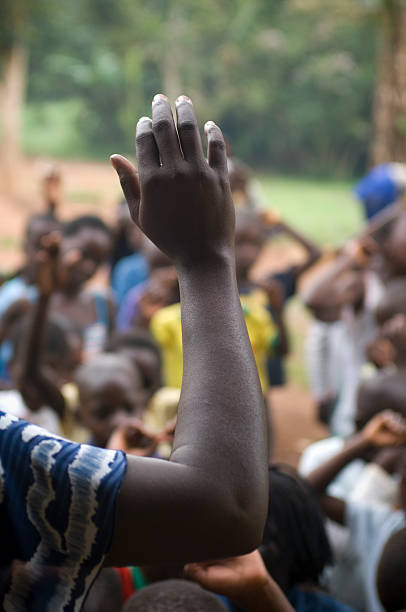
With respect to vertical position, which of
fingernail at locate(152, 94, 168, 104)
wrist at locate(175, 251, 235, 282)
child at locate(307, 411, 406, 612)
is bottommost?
child at locate(307, 411, 406, 612)

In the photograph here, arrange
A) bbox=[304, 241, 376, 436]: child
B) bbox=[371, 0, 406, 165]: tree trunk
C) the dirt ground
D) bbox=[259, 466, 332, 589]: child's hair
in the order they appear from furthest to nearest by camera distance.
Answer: bbox=[371, 0, 406, 165]: tree trunk, the dirt ground, bbox=[304, 241, 376, 436]: child, bbox=[259, 466, 332, 589]: child's hair

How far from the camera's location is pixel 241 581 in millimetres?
1152

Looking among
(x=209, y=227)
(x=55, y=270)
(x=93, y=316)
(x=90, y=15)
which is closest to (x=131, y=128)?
(x=90, y=15)

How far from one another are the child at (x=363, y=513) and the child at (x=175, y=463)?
1.27m

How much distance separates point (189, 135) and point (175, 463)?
40cm

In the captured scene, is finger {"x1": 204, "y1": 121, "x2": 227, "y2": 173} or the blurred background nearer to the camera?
finger {"x1": 204, "y1": 121, "x2": 227, "y2": 173}

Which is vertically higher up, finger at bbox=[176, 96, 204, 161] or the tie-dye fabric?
finger at bbox=[176, 96, 204, 161]

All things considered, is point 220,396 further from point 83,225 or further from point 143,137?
point 83,225

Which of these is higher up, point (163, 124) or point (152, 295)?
point (163, 124)

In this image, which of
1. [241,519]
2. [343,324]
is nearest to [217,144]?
[241,519]

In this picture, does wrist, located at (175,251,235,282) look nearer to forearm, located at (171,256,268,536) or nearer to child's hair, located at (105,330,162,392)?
forearm, located at (171,256,268,536)

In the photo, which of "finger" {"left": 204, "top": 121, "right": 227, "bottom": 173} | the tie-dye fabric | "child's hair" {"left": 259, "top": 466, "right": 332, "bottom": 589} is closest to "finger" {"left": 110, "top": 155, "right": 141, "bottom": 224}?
"finger" {"left": 204, "top": 121, "right": 227, "bottom": 173}

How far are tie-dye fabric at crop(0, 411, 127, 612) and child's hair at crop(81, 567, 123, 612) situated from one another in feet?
1.28

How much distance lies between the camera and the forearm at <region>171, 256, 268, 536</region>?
0.88 metres
